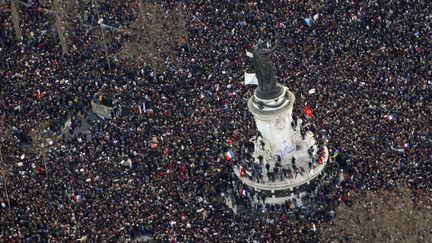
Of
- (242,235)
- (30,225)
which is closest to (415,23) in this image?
(242,235)

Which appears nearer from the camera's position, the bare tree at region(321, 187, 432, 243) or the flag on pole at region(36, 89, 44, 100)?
the bare tree at region(321, 187, 432, 243)

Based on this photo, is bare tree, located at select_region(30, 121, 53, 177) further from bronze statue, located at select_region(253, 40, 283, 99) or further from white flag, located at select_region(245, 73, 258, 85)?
bronze statue, located at select_region(253, 40, 283, 99)

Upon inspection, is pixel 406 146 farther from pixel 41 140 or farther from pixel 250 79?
pixel 41 140

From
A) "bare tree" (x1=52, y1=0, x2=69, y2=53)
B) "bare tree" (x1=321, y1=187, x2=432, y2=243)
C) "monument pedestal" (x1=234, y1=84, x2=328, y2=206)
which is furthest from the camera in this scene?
"bare tree" (x1=52, y1=0, x2=69, y2=53)

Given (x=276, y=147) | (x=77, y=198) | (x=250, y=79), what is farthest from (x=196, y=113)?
(x=77, y=198)

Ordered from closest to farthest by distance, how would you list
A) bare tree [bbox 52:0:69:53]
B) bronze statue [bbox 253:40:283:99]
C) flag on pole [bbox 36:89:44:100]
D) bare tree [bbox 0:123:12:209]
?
bronze statue [bbox 253:40:283:99]
bare tree [bbox 0:123:12:209]
flag on pole [bbox 36:89:44:100]
bare tree [bbox 52:0:69:53]

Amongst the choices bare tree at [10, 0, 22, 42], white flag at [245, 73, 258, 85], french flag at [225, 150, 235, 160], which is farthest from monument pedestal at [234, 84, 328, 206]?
bare tree at [10, 0, 22, 42]

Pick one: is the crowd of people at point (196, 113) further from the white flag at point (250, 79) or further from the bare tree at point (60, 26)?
the white flag at point (250, 79)

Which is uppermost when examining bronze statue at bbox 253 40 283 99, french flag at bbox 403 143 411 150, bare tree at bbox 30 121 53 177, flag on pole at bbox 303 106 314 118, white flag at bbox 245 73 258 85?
bronze statue at bbox 253 40 283 99
